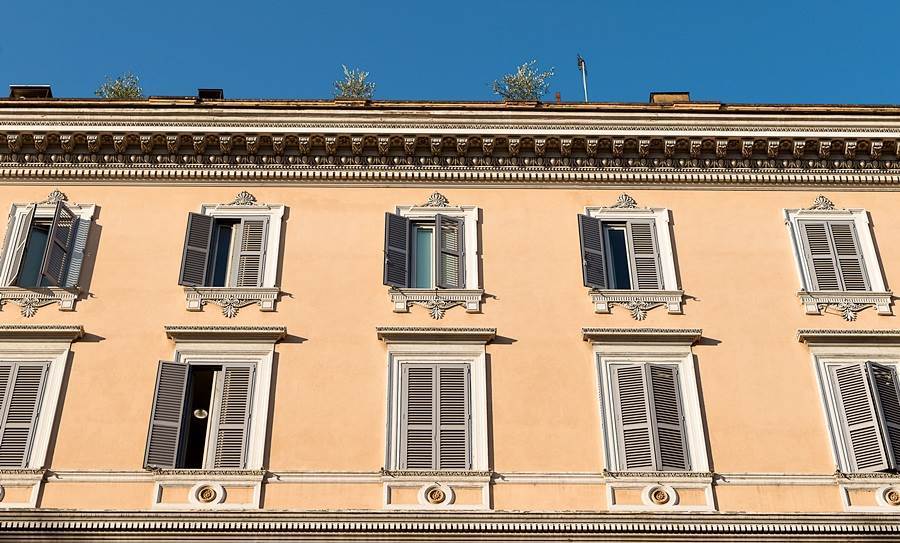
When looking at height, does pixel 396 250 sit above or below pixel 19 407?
above

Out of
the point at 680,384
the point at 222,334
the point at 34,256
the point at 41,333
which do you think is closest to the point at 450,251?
the point at 222,334

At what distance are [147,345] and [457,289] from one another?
454cm

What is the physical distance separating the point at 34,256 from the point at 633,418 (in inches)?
366

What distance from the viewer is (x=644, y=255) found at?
58.7ft

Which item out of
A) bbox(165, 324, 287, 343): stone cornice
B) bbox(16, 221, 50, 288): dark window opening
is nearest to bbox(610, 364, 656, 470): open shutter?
bbox(165, 324, 287, 343): stone cornice

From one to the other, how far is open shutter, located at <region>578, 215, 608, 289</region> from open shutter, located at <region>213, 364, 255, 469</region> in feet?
17.0

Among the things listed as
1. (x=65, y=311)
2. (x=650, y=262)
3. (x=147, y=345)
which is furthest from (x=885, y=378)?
(x=65, y=311)

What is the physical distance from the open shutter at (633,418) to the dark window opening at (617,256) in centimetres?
174

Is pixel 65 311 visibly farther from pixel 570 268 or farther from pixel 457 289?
pixel 570 268

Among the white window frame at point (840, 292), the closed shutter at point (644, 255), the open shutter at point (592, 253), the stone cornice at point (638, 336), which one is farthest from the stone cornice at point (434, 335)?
the white window frame at point (840, 292)

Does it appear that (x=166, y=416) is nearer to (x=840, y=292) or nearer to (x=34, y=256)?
(x=34, y=256)

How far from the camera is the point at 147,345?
16469mm

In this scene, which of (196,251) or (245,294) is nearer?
(245,294)

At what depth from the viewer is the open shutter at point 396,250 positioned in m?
17.3
